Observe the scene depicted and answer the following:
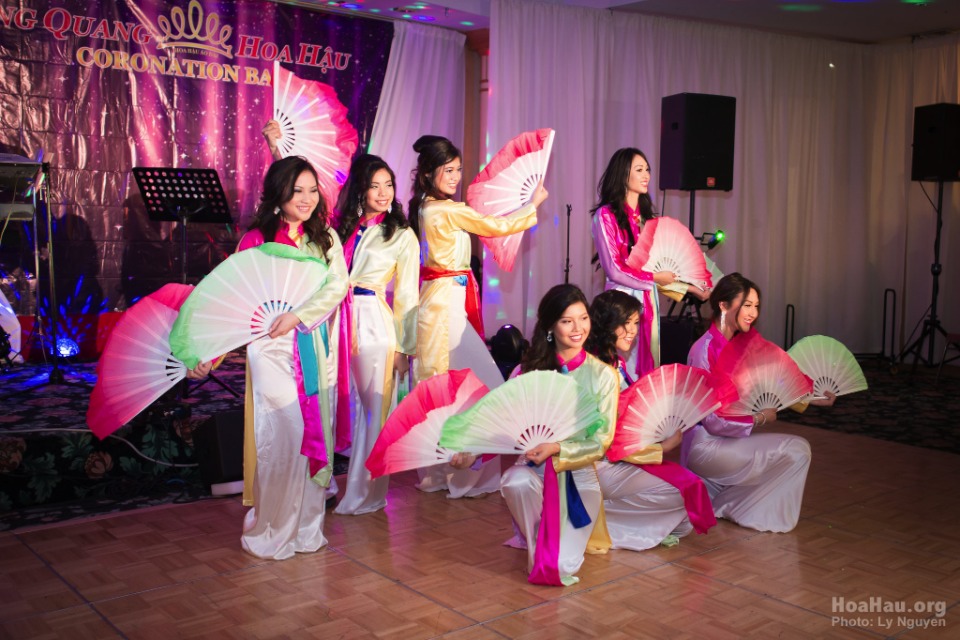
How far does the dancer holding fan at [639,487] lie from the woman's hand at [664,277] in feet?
2.92

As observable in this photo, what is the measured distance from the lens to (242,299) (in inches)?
129

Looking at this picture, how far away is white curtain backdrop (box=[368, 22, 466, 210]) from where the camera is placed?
7871 mm

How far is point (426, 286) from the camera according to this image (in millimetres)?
4289

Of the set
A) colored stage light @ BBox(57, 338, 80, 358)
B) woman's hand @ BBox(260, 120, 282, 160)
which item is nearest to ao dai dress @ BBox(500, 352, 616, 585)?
woman's hand @ BBox(260, 120, 282, 160)

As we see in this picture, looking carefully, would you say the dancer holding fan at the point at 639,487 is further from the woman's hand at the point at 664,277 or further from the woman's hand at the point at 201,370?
the woman's hand at the point at 201,370

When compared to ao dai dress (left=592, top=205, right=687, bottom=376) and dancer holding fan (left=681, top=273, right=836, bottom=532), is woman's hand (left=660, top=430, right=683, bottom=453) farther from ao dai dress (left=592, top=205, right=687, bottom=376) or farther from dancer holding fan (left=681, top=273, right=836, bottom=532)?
Result: ao dai dress (left=592, top=205, right=687, bottom=376)

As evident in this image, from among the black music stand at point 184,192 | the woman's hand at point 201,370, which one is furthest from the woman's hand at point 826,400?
the black music stand at point 184,192

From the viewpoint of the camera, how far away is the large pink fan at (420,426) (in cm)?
308

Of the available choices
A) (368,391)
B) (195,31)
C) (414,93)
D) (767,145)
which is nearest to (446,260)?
(368,391)

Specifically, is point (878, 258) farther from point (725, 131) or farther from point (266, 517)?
point (266, 517)

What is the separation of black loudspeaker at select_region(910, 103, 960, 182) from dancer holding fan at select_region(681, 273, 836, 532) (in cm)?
471

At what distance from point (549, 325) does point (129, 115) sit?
14.8ft

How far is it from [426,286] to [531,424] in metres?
1.46

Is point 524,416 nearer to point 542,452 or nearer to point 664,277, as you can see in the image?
point 542,452
